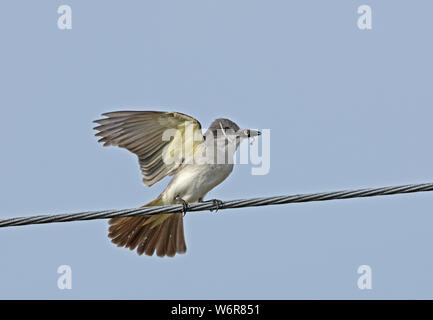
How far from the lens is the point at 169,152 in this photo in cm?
919

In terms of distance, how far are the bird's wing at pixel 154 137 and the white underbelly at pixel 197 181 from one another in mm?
363

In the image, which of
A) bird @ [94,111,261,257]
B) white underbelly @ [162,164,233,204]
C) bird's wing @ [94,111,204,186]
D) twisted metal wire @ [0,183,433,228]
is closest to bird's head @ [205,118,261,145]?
bird @ [94,111,261,257]

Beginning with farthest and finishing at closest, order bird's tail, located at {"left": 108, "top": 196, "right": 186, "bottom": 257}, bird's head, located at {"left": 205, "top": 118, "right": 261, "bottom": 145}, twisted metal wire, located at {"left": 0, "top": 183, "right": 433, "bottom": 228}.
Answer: bird's tail, located at {"left": 108, "top": 196, "right": 186, "bottom": 257} → bird's head, located at {"left": 205, "top": 118, "right": 261, "bottom": 145} → twisted metal wire, located at {"left": 0, "top": 183, "right": 433, "bottom": 228}

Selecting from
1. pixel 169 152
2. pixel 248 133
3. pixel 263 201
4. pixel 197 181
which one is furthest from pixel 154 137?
pixel 263 201

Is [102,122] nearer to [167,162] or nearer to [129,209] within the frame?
[167,162]

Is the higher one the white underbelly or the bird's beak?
the bird's beak

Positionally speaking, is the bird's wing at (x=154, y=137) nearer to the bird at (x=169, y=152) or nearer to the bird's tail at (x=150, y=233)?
the bird at (x=169, y=152)

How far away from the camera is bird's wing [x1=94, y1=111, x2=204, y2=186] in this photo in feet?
28.9

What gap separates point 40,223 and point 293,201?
188 centimetres

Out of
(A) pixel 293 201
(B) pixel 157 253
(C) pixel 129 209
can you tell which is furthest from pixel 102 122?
(A) pixel 293 201

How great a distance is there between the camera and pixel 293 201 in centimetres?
635

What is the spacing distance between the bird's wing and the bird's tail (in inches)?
21.5

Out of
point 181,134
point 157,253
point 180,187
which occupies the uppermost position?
point 181,134

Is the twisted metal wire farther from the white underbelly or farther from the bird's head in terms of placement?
the bird's head
